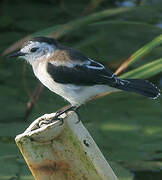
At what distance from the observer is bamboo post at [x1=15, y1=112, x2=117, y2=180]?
333 cm

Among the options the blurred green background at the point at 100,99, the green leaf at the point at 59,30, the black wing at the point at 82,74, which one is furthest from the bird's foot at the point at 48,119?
the green leaf at the point at 59,30

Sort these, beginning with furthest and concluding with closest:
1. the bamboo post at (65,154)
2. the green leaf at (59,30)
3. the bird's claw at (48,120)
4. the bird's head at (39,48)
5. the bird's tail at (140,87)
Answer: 1. the green leaf at (59,30)
2. the bird's head at (39,48)
3. the bird's tail at (140,87)
4. the bird's claw at (48,120)
5. the bamboo post at (65,154)

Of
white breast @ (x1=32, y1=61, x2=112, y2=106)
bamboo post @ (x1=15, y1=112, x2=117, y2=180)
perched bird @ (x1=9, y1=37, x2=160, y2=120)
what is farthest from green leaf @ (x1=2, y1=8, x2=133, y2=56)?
bamboo post @ (x1=15, y1=112, x2=117, y2=180)

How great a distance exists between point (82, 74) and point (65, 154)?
63 cm

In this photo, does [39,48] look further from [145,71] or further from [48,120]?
[145,71]

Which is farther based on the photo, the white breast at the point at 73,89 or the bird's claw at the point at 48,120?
the white breast at the point at 73,89

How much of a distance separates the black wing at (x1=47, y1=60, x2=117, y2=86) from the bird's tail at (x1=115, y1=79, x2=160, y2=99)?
0.06 metres

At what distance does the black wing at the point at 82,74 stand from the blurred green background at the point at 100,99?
493 mm

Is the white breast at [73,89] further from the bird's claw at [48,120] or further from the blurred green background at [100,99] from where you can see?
the blurred green background at [100,99]

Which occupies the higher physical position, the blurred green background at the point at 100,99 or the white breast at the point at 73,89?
the white breast at the point at 73,89

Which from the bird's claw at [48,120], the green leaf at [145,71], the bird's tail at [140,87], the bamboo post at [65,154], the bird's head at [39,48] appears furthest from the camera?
the green leaf at [145,71]

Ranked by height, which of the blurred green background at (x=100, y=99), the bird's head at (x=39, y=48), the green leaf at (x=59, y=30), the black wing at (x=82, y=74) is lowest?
the blurred green background at (x=100, y=99)

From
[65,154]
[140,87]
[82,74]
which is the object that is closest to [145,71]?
[140,87]

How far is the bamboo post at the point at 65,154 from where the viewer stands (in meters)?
3.33
